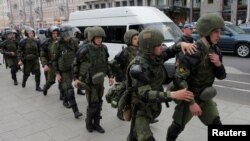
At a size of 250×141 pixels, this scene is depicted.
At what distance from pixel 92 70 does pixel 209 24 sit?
7.51ft

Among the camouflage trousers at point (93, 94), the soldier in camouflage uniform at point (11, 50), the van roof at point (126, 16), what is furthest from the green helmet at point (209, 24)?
the soldier in camouflage uniform at point (11, 50)

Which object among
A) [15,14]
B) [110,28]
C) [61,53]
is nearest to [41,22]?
[15,14]

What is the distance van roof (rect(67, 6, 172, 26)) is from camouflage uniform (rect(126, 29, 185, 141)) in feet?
21.4

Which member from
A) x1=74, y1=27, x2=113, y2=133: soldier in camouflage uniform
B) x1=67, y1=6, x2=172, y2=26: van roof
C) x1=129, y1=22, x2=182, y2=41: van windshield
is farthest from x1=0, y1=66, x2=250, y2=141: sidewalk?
x1=67, y1=6, x2=172, y2=26: van roof

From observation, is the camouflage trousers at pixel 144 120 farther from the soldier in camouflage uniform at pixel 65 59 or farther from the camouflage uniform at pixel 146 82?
the soldier in camouflage uniform at pixel 65 59

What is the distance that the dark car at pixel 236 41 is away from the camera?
539 inches

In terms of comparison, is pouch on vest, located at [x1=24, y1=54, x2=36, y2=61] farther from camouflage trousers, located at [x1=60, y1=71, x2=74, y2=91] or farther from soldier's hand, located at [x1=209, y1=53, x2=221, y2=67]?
soldier's hand, located at [x1=209, y1=53, x2=221, y2=67]

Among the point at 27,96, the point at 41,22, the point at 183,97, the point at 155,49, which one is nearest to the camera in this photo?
the point at 183,97

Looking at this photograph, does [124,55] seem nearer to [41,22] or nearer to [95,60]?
[95,60]

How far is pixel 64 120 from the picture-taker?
569cm

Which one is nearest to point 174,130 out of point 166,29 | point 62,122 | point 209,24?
point 209,24

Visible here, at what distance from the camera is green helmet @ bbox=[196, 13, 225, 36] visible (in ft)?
10.1

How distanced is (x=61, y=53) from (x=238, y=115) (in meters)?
3.65

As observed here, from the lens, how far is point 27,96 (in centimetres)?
773
